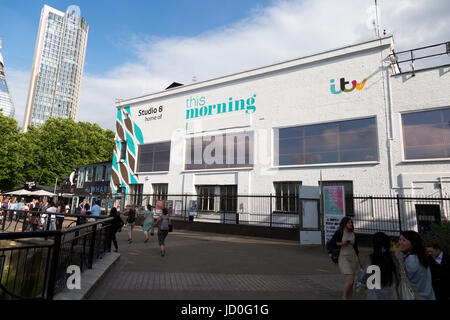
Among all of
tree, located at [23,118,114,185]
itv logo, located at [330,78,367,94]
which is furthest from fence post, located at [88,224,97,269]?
tree, located at [23,118,114,185]

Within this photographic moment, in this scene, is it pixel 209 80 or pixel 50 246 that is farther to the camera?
pixel 209 80

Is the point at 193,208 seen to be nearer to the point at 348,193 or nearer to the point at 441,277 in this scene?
the point at 348,193

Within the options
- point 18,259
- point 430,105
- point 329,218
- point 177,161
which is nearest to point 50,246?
point 18,259

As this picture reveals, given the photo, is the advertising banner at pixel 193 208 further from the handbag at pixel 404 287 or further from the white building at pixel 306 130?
the handbag at pixel 404 287

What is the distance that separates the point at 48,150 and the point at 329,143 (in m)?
44.6

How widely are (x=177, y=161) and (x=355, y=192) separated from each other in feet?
48.3

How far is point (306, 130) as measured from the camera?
19359 mm

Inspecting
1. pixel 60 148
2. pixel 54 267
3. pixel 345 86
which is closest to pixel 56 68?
pixel 60 148

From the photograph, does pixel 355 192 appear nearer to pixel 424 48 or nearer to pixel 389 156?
pixel 389 156

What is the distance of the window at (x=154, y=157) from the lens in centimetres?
2572

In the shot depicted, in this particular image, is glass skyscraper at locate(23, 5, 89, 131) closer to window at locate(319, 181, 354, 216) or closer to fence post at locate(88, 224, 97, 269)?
window at locate(319, 181, 354, 216)

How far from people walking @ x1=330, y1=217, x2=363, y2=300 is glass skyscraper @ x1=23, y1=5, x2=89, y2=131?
148057mm

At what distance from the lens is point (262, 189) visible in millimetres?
20156
